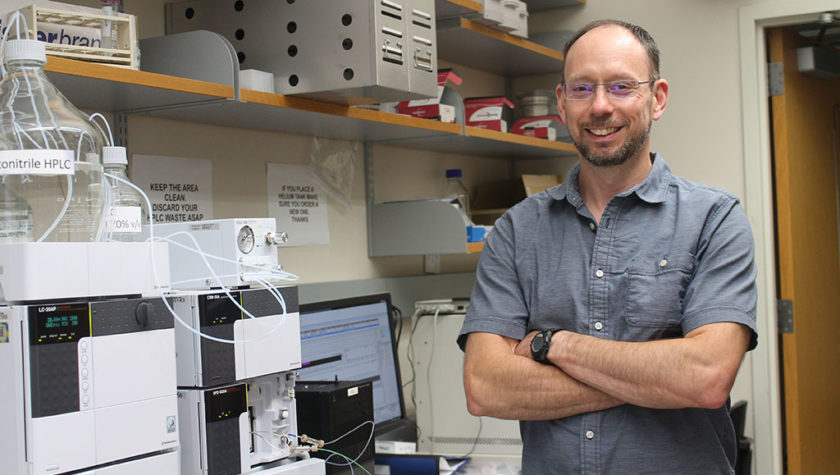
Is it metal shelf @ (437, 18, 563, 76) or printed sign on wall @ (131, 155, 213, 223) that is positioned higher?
metal shelf @ (437, 18, 563, 76)

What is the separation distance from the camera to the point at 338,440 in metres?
1.73

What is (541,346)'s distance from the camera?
1.46 meters

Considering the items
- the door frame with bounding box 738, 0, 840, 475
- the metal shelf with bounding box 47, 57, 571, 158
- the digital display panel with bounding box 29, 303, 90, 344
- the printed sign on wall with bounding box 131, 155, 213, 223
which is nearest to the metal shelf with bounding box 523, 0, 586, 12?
the door frame with bounding box 738, 0, 840, 475

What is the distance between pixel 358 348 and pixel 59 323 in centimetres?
126

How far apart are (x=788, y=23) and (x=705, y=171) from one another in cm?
57

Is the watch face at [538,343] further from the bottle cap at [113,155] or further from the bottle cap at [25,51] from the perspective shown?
the bottle cap at [25,51]

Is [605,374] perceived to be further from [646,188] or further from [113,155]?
[113,155]

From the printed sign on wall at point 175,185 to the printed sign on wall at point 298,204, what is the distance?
0.24m

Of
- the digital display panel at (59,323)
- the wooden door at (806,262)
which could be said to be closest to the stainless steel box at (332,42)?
the digital display panel at (59,323)

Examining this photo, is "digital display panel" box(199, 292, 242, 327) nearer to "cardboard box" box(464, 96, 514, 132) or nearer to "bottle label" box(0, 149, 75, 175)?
"bottle label" box(0, 149, 75, 175)

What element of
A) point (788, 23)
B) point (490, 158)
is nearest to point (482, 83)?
point (490, 158)

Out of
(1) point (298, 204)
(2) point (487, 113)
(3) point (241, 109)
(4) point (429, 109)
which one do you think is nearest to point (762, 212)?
(2) point (487, 113)

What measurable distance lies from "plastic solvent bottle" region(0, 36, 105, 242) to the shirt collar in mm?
825

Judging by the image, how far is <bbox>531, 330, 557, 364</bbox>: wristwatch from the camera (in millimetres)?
1459
